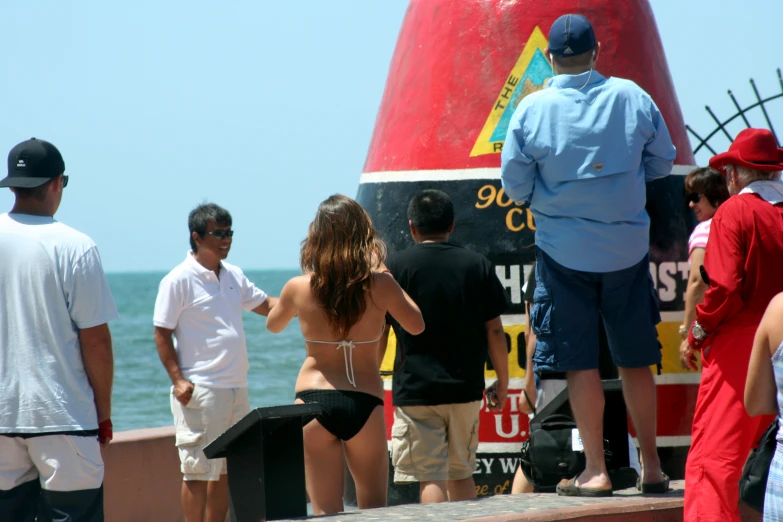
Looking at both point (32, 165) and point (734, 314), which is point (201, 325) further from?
point (734, 314)

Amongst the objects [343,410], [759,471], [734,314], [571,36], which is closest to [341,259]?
[343,410]

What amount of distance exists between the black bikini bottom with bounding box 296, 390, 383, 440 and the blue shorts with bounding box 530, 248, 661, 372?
0.73m

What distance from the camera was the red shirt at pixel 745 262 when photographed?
390 centimetres

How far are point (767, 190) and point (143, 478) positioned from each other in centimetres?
412

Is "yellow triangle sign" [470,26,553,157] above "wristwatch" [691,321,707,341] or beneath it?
above

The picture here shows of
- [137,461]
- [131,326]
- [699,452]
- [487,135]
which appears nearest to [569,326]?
[699,452]

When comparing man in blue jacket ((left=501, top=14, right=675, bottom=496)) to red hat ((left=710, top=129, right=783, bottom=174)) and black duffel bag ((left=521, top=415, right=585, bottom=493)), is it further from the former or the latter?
red hat ((left=710, top=129, right=783, bottom=174))

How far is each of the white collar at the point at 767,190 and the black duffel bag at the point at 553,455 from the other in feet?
4.30

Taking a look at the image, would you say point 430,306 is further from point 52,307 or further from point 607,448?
point 52,307

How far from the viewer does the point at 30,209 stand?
3.98 metres

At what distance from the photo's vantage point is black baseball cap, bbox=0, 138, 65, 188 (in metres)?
3.98

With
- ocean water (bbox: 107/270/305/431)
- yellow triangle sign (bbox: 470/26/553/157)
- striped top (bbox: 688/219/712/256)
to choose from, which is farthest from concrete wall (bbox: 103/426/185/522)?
ocean water (bbox: 107/270/305/431)

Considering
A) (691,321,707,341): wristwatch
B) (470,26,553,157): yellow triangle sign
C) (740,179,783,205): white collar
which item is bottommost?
(691,321,707,341): wristwatch

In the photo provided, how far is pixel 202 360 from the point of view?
580 cm
